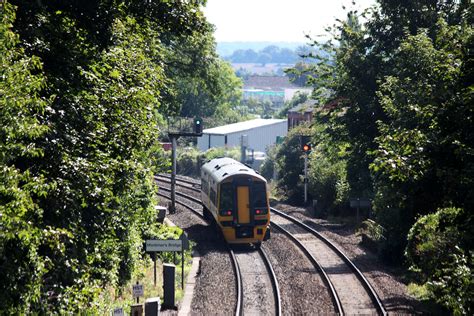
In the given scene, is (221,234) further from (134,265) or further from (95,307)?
(95,307)

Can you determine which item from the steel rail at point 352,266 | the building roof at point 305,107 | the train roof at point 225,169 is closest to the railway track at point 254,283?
the steel rail at point 352,266

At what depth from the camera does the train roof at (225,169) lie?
24.8 metres

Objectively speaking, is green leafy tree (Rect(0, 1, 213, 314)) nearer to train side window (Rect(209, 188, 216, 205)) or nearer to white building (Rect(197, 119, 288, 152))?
train side window (Rect(209, 188, 216, 205))

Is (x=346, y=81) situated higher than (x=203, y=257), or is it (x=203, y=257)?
(x=346, y=81)

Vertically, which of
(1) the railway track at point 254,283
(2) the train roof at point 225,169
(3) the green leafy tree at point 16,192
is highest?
(3) the green leafy tree at point 16,192

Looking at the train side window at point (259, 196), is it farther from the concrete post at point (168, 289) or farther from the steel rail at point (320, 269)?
the concrete post at point (168, 289)

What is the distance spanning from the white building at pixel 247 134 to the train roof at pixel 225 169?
30868 mm

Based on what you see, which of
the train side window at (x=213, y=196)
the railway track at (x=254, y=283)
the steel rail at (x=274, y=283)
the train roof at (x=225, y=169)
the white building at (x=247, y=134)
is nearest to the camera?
the steel rail at (x=274, y=283)

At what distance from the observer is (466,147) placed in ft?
33.1

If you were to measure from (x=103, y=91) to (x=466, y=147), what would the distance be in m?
6.38

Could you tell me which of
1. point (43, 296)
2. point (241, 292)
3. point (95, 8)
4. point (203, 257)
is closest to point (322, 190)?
point (203, 257)

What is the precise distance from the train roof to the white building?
101 ft

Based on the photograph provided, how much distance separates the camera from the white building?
203 feet

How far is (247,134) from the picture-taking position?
64.6m
